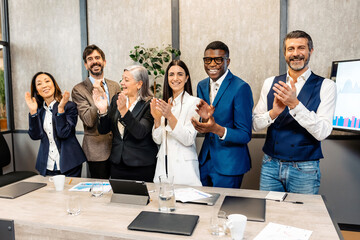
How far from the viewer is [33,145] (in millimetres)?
4523

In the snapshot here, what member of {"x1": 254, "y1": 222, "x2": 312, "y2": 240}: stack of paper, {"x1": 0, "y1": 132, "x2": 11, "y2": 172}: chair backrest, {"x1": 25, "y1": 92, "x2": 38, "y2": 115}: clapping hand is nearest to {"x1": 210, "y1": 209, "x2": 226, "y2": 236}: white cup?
{"x1": 254, "y1": 222, "x2": 312, "y2": 240}: stack of paper

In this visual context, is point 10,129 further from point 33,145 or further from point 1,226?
point 1,226

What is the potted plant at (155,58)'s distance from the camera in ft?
12.3

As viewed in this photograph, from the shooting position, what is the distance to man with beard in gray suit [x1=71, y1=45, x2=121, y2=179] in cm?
286

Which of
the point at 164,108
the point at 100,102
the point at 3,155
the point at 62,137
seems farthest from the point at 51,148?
the point at 3,155

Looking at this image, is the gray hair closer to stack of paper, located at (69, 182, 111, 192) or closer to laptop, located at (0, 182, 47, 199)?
stack of paper, located at (69, 182, 111, 192)

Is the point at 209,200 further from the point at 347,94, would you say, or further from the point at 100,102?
the point at 347,94

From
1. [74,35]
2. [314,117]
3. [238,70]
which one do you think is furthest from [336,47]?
[74,35]

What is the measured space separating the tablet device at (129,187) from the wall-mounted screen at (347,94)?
2.22m

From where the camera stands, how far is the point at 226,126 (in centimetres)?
230

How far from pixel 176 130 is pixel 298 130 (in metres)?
0.88

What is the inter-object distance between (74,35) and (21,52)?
0.90 meters

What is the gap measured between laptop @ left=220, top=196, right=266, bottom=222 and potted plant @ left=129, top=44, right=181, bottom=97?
218cm

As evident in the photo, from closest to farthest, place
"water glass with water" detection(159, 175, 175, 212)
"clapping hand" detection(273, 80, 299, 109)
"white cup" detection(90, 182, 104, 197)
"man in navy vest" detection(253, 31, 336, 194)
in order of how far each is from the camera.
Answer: "water glass with water" detection(159, 175, 175, 212)
"white cup" detection(90, 182, 104, 197)
"clapping hand" detection(273, 80, 299, 109)
"man in navy vest" detection(253, 31, 336, 194)
